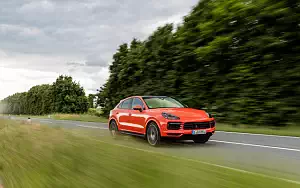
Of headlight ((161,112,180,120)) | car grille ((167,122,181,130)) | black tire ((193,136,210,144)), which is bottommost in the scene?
black tire ((193,136,210,144))

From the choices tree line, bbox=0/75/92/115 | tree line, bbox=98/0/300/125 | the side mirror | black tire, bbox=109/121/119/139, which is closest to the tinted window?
black tire, bbox=109/121/119/139

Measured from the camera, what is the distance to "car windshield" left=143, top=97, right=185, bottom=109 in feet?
38.2

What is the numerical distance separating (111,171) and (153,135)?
665 centimetres

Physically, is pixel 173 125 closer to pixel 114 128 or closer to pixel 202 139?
pixel 202 139

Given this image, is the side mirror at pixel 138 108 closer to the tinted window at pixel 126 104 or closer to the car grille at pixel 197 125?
the tinted window at pixel 126 104

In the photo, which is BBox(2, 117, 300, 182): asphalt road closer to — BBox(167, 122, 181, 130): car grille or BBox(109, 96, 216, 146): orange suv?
BBox(109, 96, 216, 146): orange suv

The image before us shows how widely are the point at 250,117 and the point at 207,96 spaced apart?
353 cm

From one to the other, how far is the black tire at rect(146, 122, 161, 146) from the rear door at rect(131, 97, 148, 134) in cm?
32

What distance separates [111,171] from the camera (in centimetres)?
418

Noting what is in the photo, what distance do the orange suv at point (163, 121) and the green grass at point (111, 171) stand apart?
13.1ft

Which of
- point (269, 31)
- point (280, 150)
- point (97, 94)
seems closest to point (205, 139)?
point (280, 150)

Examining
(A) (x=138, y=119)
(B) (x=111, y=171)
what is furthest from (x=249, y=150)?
(B) (x=111, y=171)

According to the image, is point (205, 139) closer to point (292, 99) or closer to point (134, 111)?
point (134, 111)

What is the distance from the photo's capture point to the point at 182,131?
10195 millimetres
